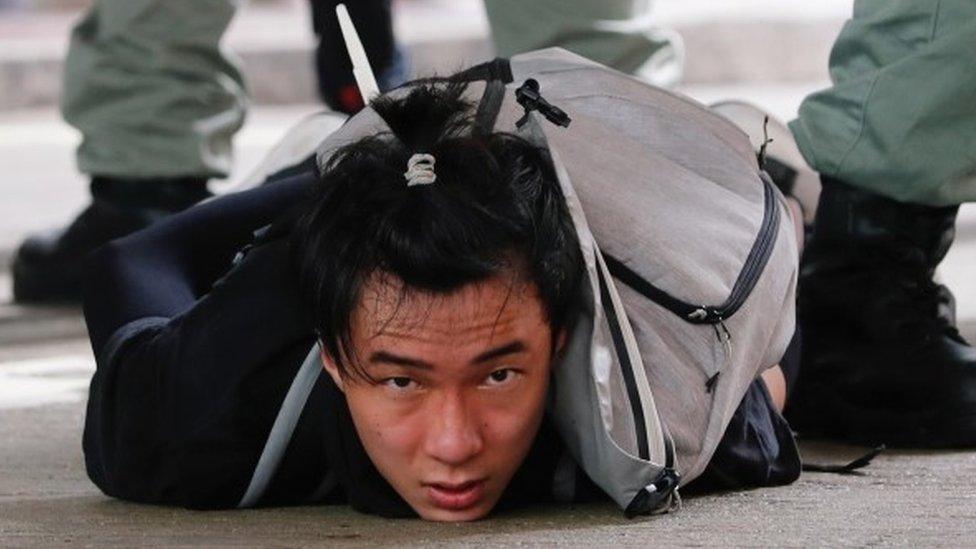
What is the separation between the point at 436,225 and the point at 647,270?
20 centimetres

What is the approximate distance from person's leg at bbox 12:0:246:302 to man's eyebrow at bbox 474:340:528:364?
1.38m

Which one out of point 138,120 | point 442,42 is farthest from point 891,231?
point 442,42

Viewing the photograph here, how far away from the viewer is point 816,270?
218cm

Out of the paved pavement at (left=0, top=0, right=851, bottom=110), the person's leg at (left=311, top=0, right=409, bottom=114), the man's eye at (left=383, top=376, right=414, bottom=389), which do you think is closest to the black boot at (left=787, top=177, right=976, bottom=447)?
the man's eye at (left=383, top=376, right=414, bottom=389)

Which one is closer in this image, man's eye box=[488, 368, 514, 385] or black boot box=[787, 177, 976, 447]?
man's eye box=[488, 368, 514, 385]

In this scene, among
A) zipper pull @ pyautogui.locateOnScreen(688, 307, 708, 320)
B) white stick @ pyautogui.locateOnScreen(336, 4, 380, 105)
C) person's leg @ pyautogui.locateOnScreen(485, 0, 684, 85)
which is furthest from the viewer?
person's leg @ pyautogui.locateOnScreen(485, 0, 684, 85)

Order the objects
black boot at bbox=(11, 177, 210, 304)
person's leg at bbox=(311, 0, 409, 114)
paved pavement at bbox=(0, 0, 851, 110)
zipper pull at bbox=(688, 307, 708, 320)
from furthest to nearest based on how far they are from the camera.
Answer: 1. paved pavement at bbox=(0, 0, 851, 110)
2. person's leg at bbox=(311, 0, 409, 114)
3. black boot at bbox=(11, 177, 210, 304)
4. zipper pull at bbox=(688, 307, 708, 320)

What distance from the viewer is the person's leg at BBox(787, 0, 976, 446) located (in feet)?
6.71

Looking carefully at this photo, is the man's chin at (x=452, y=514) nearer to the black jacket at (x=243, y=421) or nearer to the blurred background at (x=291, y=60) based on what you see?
the black jacket at (x=243, y=421)

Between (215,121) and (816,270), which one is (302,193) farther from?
(215,121)

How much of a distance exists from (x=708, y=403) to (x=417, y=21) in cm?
593

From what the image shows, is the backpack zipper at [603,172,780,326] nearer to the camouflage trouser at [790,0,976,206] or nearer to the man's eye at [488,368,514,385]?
the man's eye at [488,368,514,385]

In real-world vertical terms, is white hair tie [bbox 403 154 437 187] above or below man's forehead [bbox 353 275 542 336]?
above

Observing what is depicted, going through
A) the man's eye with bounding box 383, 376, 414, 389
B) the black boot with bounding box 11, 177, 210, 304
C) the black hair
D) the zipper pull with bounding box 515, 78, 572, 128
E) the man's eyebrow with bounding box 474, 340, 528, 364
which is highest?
the zipper pull with bounding box 515, 78, 572, 128
